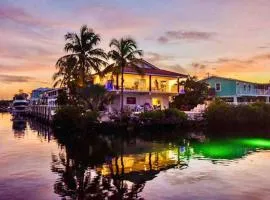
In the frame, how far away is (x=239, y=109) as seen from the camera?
47.7 m

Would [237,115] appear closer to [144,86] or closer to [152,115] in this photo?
[152,115]

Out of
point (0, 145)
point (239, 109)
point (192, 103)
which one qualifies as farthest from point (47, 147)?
point (192, 103)

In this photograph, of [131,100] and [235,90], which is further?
[235,90]

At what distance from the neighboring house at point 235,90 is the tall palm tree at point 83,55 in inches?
1242

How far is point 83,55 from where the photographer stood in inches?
1747

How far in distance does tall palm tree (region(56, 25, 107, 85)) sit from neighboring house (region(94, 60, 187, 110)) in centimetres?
311

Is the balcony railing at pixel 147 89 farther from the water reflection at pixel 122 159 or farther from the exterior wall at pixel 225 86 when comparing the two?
the exterior wall at pixel 225 86

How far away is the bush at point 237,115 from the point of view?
46406 millimetres

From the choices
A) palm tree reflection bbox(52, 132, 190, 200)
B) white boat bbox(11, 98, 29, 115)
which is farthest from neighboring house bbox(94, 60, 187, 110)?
white boat bbox(11, 98, 29, 115)

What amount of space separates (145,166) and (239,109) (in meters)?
30.6

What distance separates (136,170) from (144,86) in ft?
104

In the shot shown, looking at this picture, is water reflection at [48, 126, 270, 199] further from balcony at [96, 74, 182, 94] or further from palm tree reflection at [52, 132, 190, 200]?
balcony at [96, 74, 182, 94]

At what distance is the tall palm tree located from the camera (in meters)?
44.0

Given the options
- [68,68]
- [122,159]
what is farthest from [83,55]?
[122,159]
